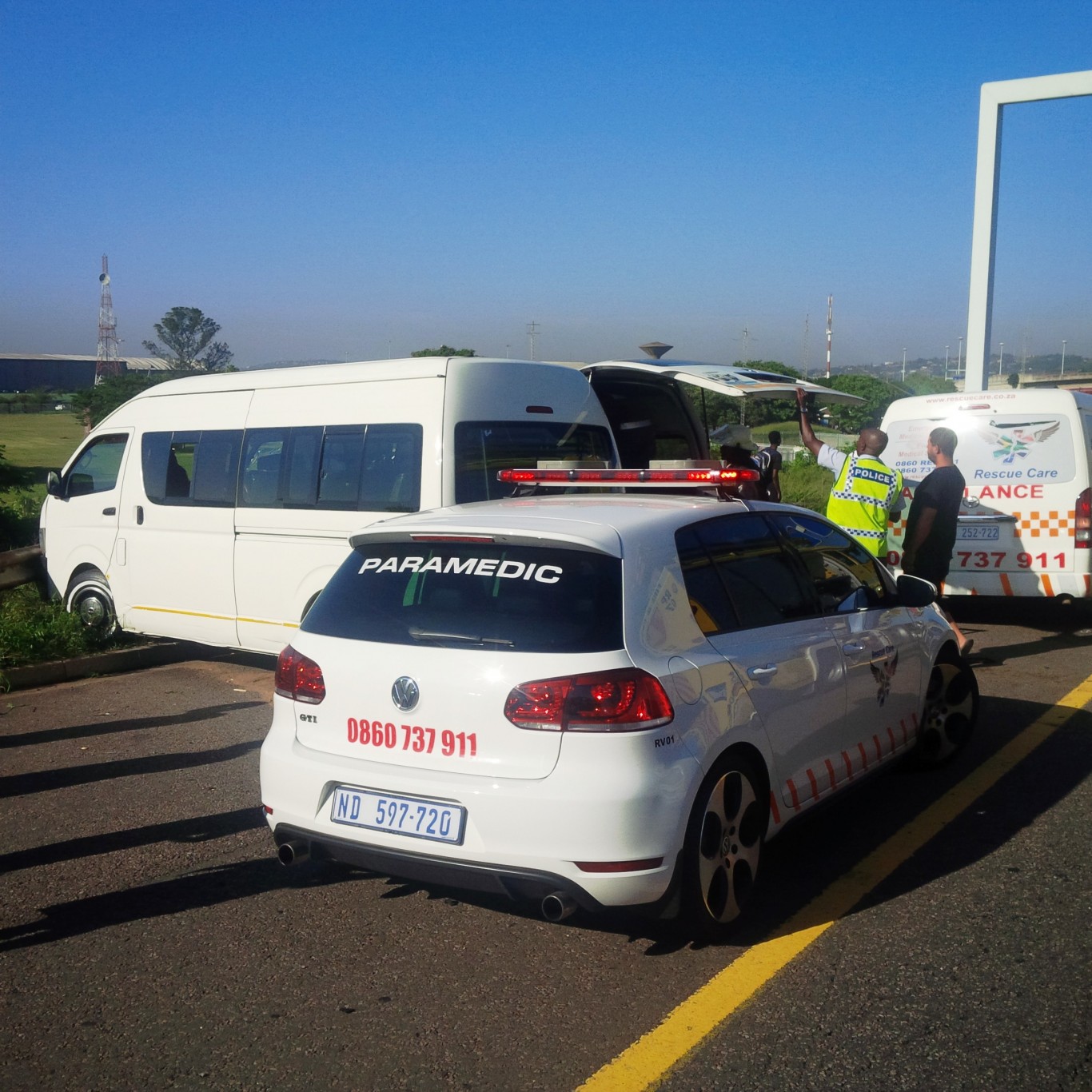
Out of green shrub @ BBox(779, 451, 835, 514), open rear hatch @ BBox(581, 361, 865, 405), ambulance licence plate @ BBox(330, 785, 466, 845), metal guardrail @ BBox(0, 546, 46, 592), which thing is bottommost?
green shrub @ BBox(779, 451, 835, 514)

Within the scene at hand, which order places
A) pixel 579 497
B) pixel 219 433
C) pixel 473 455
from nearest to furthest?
1. pixel 579 497
2. pixel 473 455
3. pixel 219 433

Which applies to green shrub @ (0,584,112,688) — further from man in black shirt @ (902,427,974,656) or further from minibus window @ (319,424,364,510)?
man in black shirt @ (902,427,974,656)

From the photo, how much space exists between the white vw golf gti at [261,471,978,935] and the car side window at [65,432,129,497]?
221 inches

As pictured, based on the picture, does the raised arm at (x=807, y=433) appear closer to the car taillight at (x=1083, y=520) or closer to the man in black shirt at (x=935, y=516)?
the man in black shirt at (x=935, y=516)

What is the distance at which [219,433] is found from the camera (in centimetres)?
855

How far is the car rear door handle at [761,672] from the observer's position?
4.24m

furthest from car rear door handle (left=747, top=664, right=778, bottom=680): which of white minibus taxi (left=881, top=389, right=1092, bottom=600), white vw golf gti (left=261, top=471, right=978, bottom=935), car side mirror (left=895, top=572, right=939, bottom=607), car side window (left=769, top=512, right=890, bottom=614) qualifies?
white minibus taxi (left=881, top=389, right=1092, bottom=600)

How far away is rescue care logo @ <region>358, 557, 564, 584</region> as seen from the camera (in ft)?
13.0

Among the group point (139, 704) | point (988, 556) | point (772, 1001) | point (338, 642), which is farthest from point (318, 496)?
point (988, 556)

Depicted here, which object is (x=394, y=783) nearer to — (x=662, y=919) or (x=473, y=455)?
(x=662, y=919)

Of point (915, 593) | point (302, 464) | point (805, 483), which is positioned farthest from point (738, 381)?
point (805, 483)

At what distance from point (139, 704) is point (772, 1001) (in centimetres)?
559

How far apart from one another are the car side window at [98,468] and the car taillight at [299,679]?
5.65 metres

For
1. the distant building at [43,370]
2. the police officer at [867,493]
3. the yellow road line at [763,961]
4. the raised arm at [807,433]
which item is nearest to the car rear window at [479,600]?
the yellow road line at [763,961]
